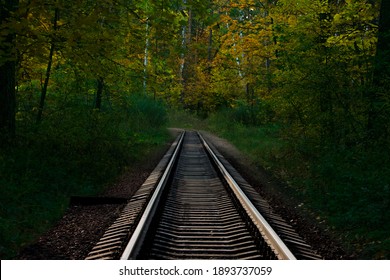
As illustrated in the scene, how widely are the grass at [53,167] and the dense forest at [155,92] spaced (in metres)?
0.03

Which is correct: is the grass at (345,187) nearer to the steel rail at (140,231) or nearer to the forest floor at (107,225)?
the forest floor at (107,225)

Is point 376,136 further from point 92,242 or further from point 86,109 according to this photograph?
point 86,109

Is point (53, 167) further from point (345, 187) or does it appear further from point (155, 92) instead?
point (345, 187)

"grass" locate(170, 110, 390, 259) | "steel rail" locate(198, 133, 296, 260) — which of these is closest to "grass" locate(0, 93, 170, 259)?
"steel rail" locate(198, 133, 296, 260)

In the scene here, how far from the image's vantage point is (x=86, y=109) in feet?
43.1

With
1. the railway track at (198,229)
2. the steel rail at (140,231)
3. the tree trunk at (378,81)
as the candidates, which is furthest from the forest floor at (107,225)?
the tree trunk at (378,81)

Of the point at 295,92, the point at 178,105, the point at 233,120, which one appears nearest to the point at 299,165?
the point at 295,92

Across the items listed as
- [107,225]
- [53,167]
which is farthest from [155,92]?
[107,225]

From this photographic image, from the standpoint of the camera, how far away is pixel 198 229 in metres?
6.37

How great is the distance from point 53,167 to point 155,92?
3215 millimetres

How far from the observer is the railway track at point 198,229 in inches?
207

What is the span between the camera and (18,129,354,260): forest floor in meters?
5.80

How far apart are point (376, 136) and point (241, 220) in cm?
490

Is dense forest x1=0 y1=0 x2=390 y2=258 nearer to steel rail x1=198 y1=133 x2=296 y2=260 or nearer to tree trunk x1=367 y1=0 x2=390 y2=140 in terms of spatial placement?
tree trunk x1=367 y1=0 x2=390 y2=140
